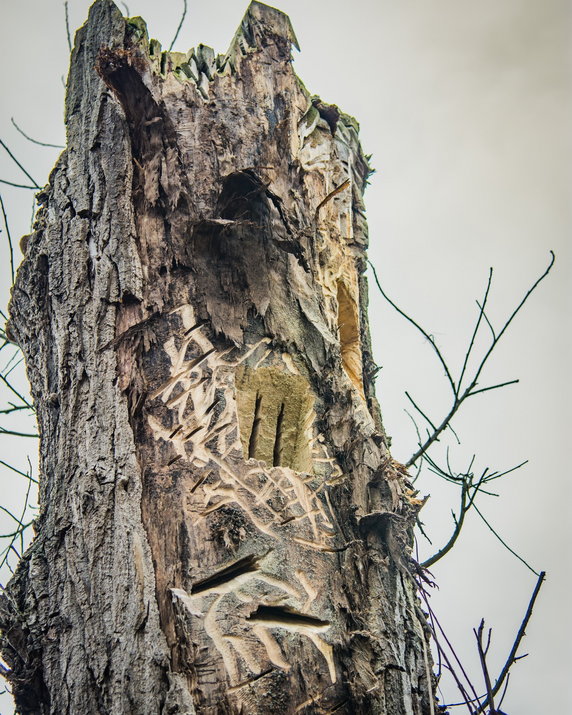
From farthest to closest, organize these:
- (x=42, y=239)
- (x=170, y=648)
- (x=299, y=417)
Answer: (x=42, y=239), (x=299, y=417), (x=170, y=648)

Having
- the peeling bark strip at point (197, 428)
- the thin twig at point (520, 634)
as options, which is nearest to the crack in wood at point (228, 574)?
the peeling bark strip at point (197, 428)

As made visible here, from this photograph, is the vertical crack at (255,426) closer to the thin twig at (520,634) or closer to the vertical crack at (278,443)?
the vertical crack at (278,443)

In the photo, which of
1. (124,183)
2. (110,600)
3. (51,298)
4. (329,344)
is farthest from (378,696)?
(124,183)

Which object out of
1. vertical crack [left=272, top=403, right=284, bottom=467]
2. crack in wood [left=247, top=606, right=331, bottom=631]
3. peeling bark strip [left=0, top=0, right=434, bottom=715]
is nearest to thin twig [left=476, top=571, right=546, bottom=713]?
peeling bark strip [left=0, top=0, right=434, bottom=715]

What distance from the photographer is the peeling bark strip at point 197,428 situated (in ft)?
6.36

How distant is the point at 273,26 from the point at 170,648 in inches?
91.0

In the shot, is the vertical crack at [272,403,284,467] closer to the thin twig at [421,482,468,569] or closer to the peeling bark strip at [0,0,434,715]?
the peeling bark strip at [0,0,434,715]

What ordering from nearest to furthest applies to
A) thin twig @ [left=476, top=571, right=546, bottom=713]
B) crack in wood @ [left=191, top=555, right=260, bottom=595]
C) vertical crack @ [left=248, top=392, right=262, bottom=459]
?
thin twig @ [left=476, top=571, right=546, bottom=713] → crack in wood @ [left=191, top=555, right=260, bottom=595] → vertical crack @ [left=248, top=392, right=262, bottom=459]

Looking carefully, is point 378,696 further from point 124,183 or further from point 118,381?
point 124,183

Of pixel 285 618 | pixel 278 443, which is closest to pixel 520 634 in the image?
pixel 285 618

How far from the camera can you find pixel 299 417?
2.41 m

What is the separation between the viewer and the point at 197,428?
2189 millimetres

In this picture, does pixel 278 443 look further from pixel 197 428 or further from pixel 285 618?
pixel 285 618

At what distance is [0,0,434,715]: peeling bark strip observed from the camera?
1.94 meters
